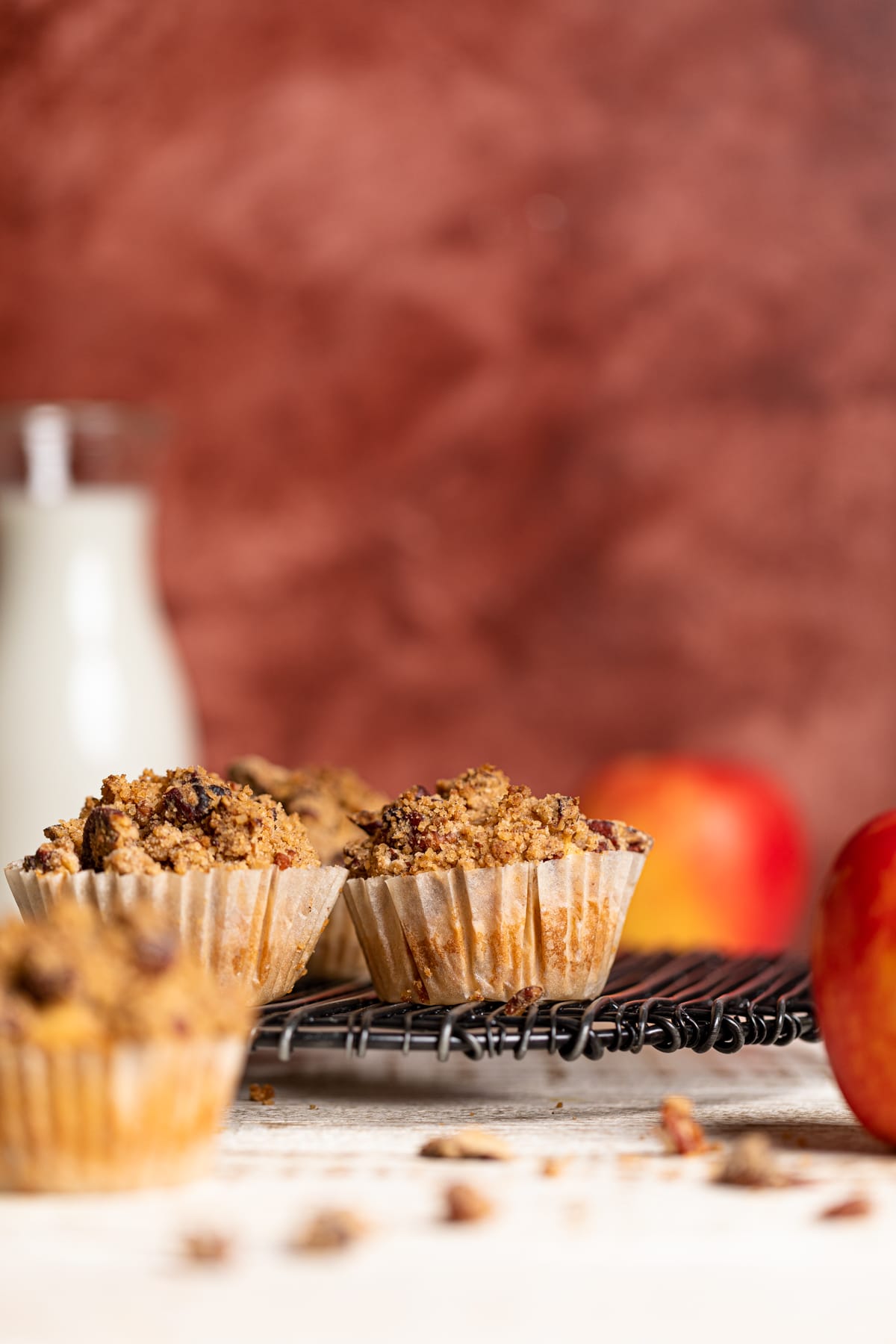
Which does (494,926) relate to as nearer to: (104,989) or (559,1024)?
(559,1024)

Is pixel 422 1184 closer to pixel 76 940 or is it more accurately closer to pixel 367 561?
pixel 76 940

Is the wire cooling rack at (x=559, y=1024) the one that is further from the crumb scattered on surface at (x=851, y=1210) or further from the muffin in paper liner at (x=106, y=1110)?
the crumb scattered on surface at (x=851, y=1210)

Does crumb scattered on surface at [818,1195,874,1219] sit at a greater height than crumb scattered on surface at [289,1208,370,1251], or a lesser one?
lesser

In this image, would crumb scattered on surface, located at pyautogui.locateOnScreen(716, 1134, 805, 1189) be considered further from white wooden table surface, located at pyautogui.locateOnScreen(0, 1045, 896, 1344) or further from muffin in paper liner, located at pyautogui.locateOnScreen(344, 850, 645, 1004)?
muffin in paper liner, located at pyautogui.locateOnScreen(344, 850, 645, 1004)

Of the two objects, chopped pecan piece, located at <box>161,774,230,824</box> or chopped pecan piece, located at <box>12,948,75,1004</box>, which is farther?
chopped pecan piece, located at <box>161,774,230,824</box>

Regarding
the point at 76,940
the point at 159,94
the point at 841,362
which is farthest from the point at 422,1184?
the point at 159,94

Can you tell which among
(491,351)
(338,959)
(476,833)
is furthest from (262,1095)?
(491,351)

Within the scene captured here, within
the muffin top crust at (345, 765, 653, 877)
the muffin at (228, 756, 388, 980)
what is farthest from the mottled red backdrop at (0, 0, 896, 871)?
the muffin top crust at (345, 765, 653, 877)
